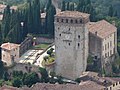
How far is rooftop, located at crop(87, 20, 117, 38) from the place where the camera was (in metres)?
77.4

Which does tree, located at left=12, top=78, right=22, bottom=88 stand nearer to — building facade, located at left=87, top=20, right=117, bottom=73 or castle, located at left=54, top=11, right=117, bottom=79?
castle, located at left=54, top=11, right=117, bottom=79

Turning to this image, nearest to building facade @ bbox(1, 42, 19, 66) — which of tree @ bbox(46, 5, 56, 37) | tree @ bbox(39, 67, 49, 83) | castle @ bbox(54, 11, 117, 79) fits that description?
tree @ bbox(39, 67, 49, 83)

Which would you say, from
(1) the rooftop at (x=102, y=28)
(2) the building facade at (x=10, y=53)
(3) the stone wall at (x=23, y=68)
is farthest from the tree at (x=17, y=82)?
(1) the rooftop at (x=102, y=28)

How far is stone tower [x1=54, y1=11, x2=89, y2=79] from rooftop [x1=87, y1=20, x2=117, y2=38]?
210 centimetres

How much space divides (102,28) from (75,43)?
5210 millimetres

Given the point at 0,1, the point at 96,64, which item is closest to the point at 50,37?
the point at 96,64

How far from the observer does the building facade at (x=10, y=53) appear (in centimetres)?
7788

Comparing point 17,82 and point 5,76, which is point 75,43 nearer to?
point 17,82

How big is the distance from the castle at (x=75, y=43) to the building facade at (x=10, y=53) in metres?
4.71

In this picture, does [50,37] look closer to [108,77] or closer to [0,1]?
[108,77]

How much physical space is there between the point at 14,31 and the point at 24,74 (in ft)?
25.7

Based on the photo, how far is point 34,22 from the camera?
84250 millimetres

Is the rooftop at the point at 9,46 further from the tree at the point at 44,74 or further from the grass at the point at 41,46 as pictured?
the tree at the point at 44,74

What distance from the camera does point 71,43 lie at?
75188 mm
